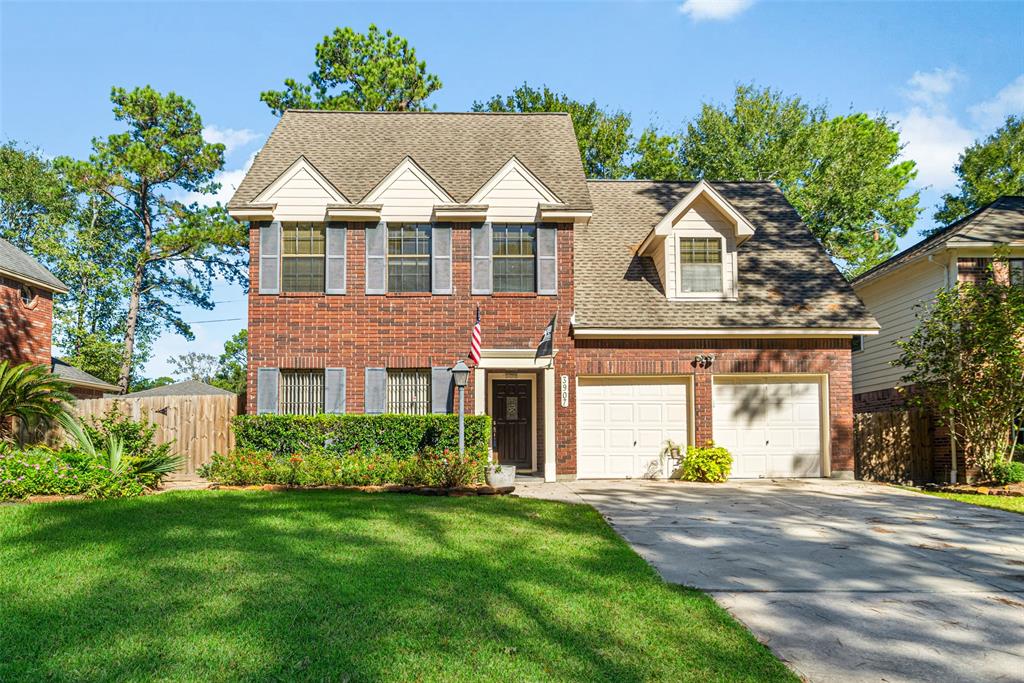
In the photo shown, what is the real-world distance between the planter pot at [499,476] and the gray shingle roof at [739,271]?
4069 millimetres

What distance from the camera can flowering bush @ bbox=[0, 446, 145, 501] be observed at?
10391 millimetres

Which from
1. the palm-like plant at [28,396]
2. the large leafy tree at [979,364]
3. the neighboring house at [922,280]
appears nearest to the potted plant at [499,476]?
the palm-like plant at [28,396]

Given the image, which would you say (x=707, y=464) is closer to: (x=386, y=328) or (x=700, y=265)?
(x=700, y=265)

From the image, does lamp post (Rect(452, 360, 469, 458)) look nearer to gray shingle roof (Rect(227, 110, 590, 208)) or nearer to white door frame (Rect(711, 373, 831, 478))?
gray shingle roof (Rect(227, 110, 590, 208))

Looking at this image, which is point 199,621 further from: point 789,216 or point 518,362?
point 789,216

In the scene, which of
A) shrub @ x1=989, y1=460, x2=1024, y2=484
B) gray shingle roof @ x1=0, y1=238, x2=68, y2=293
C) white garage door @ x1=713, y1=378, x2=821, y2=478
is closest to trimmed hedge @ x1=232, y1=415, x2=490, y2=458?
white garage door @ x1=713, y1=378, x2=821, y2=478

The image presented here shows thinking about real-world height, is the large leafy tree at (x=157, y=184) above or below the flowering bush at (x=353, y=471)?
above

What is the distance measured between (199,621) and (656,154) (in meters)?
29.8

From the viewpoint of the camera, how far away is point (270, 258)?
15570 mm

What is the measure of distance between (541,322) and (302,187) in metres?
5.83

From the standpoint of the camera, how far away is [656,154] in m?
31.8

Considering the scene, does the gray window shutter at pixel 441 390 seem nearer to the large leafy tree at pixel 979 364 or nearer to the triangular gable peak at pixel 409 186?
the triangular gable peak at pixel 409 186

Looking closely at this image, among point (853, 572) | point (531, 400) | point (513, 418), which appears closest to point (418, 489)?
point (513, 418)

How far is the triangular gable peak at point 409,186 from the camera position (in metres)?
15.8
